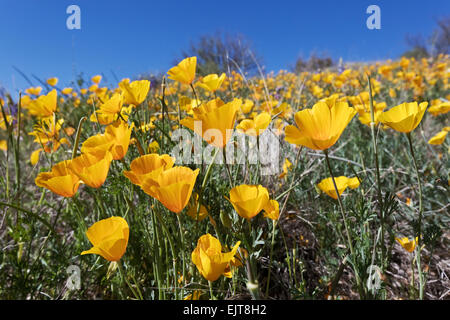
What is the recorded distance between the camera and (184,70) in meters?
0.98

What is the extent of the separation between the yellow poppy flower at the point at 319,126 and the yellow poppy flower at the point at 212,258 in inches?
10.3

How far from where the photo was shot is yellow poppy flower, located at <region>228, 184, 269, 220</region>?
2.06 feet

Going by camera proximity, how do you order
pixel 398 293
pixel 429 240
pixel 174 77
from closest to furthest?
pixel 429 240 < pixel 174 77 < pixel 398 293

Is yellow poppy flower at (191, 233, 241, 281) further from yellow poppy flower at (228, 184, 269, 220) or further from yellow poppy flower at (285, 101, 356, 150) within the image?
yellow poppy flower at (285, 101, 356, 150)

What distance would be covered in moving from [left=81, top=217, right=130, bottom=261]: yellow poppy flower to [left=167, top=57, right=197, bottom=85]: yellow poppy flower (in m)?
0.56

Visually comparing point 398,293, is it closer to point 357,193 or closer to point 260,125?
point 357,193

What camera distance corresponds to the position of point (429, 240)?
78cm

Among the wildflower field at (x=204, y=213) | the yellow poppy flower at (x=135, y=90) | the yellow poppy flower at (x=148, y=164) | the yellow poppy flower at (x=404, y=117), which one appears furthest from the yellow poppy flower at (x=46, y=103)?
the yellow poppy flower at (x=404, y=117)

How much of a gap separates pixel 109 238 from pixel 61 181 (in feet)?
0.67

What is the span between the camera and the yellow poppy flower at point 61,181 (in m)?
0.66

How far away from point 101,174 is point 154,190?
0.56 ft

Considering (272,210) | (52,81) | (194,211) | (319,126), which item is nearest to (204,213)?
(194,211)

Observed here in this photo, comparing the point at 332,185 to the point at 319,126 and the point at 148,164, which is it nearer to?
the point at 319,126
